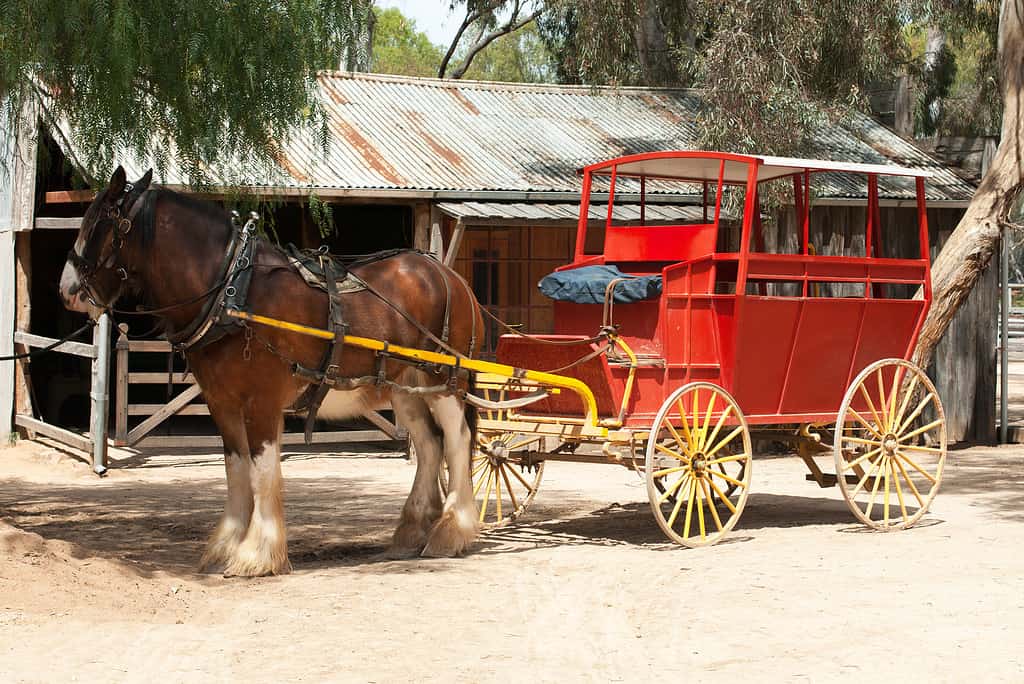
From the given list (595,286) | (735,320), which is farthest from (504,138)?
(735,320)

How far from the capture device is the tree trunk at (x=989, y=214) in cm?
1336

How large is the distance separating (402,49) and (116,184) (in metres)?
53.8

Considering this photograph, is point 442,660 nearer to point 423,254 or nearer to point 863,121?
point 423,254

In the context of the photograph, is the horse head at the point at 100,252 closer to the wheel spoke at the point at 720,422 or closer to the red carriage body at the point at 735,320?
the red carriage body at the point at 735,320

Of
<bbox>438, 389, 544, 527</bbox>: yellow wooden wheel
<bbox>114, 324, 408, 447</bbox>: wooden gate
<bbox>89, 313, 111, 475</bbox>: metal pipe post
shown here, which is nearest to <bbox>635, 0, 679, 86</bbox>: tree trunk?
<bbox>114, 324, 408, 447</bbox>: wooden gate

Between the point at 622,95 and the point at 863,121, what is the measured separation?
130 inches

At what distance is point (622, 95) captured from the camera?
1802 cm

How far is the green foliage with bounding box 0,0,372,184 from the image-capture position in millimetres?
6699

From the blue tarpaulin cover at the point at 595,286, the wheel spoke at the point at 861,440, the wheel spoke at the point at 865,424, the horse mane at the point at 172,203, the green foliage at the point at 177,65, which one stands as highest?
the green foliage at the point at 177,65

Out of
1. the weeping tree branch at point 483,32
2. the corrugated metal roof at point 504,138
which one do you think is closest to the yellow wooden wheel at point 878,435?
the corrugated metal roof at point 504,138

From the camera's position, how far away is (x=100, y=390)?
12.2 meters

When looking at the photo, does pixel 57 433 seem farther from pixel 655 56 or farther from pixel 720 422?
pixel 655 56

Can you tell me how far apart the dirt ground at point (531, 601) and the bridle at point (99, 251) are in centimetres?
138

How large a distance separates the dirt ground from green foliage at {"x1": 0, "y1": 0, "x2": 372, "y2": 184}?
7.90ft
